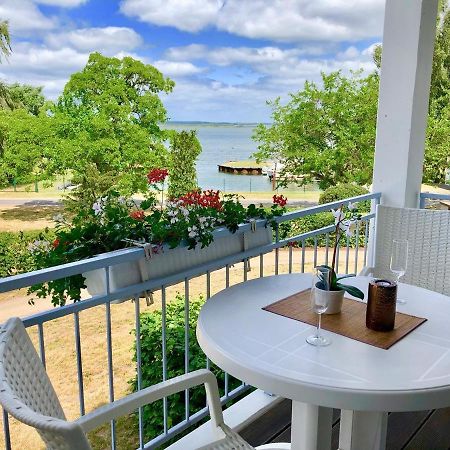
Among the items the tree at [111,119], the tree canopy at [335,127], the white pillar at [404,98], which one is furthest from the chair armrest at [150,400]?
the tree at [111,119]

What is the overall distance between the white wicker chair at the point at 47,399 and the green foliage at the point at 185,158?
9.36m

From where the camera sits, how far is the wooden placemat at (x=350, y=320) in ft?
4.17

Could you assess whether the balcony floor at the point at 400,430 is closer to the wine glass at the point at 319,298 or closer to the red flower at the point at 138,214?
the wine glass at the point at 319,298

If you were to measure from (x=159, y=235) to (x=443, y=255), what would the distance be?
4.73 feet

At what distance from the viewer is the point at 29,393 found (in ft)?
2.99

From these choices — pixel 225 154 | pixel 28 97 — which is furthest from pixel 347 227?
pixel 225 154

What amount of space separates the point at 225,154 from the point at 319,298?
1532 centimetres

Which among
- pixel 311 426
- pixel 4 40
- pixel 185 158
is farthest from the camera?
pixel 185 158

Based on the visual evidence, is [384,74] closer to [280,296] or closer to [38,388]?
[280,296]

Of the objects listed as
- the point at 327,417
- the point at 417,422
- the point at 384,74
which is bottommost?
the point at 417,422

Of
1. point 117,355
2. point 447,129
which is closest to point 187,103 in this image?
point 447,129

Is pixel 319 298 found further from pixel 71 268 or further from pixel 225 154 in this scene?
pixel 225 154

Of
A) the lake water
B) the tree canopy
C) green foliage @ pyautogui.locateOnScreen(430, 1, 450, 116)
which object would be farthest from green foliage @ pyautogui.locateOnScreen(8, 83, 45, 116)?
green foliage @ pyautogui.locateOnScreen(430, 1, 450, 116)

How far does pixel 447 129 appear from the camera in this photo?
39.5 feet
